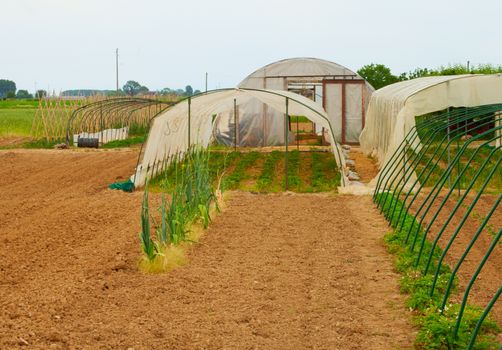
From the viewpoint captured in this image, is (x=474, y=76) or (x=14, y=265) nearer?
(x=14, y=265)

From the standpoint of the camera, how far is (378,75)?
3662 cm

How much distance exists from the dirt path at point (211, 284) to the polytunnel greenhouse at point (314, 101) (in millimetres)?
11032

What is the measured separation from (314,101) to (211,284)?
660 inches

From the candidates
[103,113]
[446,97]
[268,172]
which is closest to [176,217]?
[446,97]

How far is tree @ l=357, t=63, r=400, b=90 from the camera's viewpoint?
118 ft

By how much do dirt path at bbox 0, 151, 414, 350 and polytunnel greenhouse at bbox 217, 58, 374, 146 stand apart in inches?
434

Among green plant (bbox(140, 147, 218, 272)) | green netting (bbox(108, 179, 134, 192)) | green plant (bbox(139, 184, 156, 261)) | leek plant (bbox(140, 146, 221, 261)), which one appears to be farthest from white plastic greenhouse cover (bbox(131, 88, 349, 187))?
green plant (bbox(139, 184, 156, 261))

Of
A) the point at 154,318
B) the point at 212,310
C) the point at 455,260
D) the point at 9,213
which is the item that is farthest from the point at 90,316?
the point at 9,213

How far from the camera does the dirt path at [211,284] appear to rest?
5137mm

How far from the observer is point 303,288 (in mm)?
6461

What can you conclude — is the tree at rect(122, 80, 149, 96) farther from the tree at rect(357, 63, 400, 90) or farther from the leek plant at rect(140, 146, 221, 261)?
the leek plant at rect(140, 146, 221, 261)

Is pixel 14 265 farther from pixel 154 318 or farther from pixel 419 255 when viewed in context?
pixel 419 255

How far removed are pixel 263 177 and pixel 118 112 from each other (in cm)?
1381

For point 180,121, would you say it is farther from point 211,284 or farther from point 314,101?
point 211,284
